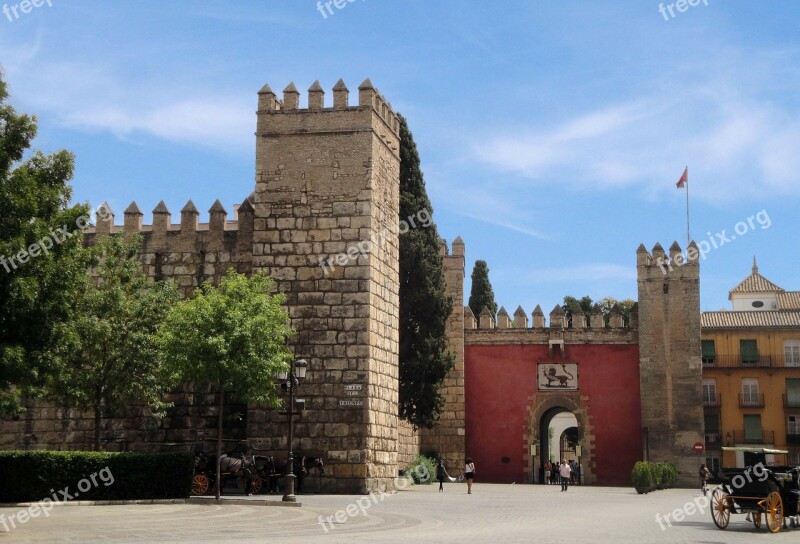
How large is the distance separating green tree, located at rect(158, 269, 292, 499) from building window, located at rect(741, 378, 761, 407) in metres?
28.1

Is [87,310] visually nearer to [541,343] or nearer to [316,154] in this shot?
[316,154]

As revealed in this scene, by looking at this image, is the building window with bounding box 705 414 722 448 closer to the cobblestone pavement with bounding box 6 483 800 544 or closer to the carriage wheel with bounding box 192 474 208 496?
the cobblestone pavement with bounding box 6 483 800 544

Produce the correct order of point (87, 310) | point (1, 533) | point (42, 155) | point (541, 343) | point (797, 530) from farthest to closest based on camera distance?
point (541, 343)
point (87, 310)
point (797, 530)
point (42, 155)
point (1, 533)

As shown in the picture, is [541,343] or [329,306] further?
[541,343]

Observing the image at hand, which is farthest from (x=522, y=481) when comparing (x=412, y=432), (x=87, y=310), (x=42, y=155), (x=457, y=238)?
(x=42, y=155)

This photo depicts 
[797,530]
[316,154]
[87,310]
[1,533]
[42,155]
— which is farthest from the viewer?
[316,154]

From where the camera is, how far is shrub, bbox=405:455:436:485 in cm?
2985

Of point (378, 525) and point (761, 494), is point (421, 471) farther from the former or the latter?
point (761, 494)

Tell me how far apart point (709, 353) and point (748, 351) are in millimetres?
1675

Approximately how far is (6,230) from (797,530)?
41.3ft

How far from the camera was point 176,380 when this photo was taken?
2142 cm

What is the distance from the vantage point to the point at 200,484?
20297 millimetres
